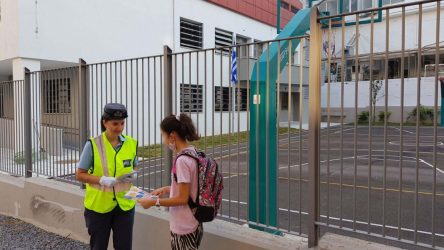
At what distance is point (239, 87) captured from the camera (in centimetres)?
393

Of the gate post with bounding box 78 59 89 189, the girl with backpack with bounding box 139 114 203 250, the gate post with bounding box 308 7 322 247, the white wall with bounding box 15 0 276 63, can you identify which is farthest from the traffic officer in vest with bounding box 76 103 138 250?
the white wall with bounding box 15 0 276 63

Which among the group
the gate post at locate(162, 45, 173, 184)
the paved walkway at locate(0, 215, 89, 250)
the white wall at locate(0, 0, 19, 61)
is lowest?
the paved walkway at locate(0, 215, 89, 250)

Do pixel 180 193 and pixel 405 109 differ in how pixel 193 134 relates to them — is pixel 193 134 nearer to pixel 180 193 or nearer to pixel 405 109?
pixel 180 193

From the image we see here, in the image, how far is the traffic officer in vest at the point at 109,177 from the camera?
3.50m

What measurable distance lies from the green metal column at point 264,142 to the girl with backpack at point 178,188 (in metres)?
1.03

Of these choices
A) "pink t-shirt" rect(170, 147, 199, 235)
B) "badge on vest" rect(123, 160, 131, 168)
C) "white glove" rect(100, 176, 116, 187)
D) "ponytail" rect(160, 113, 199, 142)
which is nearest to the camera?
→ "pink t-shirt" rect(170, 147, 199, 235)

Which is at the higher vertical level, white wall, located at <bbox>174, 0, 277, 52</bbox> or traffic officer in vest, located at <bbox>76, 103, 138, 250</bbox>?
white wall, located at <bbox>174, 0, 277, 52</bbox>

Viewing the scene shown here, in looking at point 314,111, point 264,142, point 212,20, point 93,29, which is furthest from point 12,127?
point 212,20

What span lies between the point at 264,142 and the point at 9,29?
11576 millimetres

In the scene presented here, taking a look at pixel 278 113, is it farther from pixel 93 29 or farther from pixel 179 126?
pixel 93 29

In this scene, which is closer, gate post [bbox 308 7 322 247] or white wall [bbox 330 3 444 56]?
white wall [bbox 330 3 444 56]

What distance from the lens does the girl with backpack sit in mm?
2838

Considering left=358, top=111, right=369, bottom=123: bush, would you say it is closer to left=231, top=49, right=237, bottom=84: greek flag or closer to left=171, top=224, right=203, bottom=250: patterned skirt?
left=231, top=49, right=237, bottom=84: greek flag

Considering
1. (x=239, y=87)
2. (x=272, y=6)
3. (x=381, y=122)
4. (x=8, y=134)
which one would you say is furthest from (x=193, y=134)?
(x=272, y=6)
